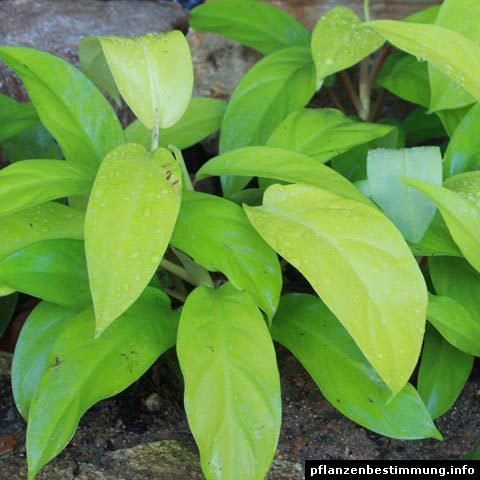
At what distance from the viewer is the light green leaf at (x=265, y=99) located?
1607 mm

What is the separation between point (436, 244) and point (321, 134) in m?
0.34

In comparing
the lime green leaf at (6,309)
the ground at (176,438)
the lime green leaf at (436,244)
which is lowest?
the lime green leaf at (6,309)

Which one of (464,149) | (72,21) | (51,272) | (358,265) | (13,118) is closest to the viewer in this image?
(358,265)

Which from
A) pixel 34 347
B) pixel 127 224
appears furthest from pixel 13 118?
pixel 127 224

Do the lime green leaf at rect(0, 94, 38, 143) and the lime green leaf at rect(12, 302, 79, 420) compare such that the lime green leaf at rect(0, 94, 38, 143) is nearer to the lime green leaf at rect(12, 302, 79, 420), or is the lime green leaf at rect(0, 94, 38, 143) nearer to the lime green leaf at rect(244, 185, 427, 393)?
the lime green leaf at rect(12, 302, 79, 420)

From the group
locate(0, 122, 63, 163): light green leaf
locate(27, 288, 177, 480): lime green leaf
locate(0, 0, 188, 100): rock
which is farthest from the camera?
locate(0, 0, 188, 100): rock

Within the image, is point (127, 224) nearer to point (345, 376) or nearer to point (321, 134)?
point (345, 376)

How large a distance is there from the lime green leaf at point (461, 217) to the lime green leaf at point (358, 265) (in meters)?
0.11

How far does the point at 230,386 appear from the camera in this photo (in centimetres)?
114

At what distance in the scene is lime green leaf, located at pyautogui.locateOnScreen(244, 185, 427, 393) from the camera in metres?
1.04

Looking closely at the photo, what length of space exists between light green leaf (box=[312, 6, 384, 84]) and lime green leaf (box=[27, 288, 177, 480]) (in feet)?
2.00

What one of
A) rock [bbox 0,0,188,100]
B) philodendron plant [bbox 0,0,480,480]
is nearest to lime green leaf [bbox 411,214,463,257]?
philodendron plant [bbox 0,0,480,480]

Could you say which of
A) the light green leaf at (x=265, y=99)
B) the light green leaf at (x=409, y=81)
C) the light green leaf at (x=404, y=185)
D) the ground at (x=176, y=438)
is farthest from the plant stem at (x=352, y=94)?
the ground at (x=176, y=438)

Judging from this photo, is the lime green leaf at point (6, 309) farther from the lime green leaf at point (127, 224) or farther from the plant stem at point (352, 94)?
the plant stem at point (352, 94)
